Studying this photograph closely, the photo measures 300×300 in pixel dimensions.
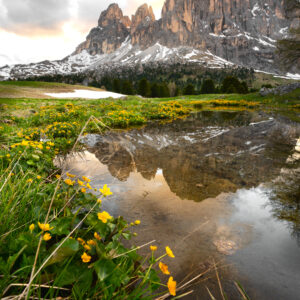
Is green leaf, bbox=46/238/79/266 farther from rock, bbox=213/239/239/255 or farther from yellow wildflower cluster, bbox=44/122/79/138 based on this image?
yellow wildflower cluster, bbox=44/122/79/138

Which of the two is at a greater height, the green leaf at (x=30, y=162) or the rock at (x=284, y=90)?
the green leaf at (x=30, y=162)

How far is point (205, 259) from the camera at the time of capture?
1.40 m

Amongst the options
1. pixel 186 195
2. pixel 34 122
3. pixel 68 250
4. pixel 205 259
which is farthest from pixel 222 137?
pixel 34 122

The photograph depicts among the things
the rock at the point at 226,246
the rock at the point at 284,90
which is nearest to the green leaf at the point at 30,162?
the rock at the point at 226,246

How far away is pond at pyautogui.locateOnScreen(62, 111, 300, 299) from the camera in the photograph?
1307 mm

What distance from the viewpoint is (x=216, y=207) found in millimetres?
2020

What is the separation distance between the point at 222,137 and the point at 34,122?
20.7 feet

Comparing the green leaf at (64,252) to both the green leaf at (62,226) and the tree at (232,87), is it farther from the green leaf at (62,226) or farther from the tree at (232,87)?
the tree at (232,87)

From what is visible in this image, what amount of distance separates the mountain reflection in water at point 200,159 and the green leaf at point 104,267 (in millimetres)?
1391

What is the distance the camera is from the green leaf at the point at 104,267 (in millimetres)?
948

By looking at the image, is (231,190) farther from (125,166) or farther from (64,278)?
(64,278)

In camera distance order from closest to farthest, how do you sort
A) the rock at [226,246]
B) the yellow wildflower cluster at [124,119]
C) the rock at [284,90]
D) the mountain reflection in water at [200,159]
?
the rock at [226,246] → the mountain reflection in water at [200,159] → the yellow wildflower cluster at [124,119] → the rock at [284,90]

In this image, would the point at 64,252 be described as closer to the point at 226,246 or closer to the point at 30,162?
the point at 226,246

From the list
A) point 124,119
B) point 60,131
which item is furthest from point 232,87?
point 60,131
